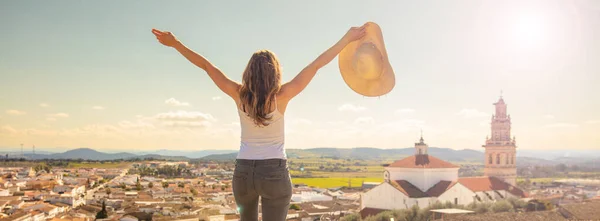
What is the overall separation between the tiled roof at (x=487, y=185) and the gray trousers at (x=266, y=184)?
111 feet

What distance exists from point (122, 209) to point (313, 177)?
34.9 meters

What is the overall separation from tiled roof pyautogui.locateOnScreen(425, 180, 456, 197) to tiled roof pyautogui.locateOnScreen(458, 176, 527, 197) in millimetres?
3929

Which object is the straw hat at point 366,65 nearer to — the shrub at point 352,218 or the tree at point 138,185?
the shrub at point 352,218

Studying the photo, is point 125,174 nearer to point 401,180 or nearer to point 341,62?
point 401,180

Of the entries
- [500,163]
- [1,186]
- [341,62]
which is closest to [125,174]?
[1,186]

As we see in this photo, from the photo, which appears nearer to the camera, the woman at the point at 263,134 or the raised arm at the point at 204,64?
the woman at the point at 263,134

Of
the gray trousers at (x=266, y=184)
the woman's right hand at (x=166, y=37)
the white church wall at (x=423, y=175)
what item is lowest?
the white church wall at (x=423, y=175)

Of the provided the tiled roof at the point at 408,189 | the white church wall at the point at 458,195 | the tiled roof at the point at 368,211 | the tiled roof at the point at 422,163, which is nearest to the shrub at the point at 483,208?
the white church wall at the point at 458,195

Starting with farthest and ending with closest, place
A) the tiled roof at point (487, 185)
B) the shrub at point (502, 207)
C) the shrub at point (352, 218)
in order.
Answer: the tiled roof at point (487, 185) < the shrub at point (502, 207) < the shrub at point (352, 218)

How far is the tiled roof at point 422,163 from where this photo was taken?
3089cm

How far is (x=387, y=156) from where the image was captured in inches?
3447

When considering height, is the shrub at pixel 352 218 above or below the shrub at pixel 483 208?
below

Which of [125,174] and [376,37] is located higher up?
[376,37]

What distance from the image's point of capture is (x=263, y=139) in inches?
68.4
